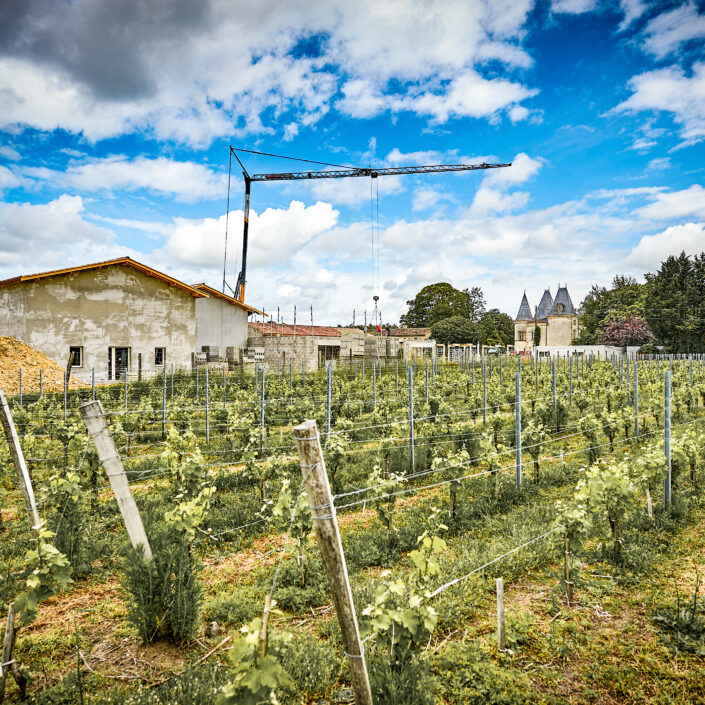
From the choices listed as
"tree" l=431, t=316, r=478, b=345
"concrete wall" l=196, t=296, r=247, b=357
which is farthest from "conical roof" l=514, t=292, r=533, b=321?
"concrete wall" l=196, t=296, r=247, b=357

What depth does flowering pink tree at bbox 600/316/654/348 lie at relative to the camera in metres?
59.7

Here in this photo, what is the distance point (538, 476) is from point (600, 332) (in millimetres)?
68906

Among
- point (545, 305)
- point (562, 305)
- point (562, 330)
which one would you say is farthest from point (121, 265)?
point (545, 305)

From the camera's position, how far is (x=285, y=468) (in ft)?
24.8

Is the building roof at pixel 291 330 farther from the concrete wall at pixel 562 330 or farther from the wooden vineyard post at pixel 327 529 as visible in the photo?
the concrete wall at pixel 562 330

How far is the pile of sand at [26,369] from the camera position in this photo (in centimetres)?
1784

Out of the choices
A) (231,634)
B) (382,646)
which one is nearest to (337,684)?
(382,646)

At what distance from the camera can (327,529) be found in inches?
83.7

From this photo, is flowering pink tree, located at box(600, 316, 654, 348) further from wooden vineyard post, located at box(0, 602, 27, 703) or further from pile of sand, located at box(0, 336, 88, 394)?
wooden vineyard post, located at box(0, 602, 27, 703)

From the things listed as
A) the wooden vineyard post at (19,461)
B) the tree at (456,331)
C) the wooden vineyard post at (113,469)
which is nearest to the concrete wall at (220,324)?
the wooden vineyard post at (19,461)

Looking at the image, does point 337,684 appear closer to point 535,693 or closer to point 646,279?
point 535,693

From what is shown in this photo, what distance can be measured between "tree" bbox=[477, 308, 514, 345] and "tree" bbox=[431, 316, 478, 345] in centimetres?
243

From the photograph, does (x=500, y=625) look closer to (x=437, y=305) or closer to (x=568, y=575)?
(x=568, y=575)

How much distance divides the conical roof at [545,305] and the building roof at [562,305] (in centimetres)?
106
